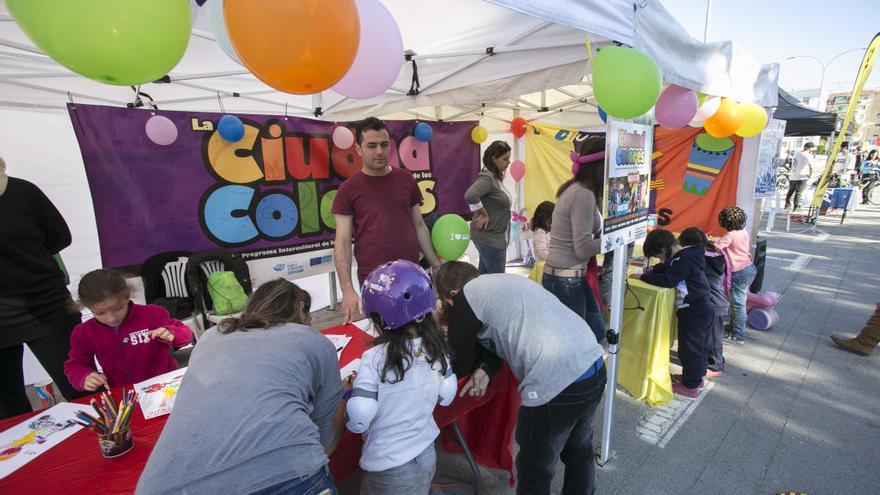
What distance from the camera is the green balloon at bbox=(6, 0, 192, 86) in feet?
3.13

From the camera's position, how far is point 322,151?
4.09 m

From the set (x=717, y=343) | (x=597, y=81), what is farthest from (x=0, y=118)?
(x=717, y=343)

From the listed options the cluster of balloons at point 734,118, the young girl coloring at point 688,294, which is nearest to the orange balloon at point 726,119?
the cluster of balloons at point 734,118

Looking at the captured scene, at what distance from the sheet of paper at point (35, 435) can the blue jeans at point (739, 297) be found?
4.50 meters

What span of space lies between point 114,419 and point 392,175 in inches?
67.1

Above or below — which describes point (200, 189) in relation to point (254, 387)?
above

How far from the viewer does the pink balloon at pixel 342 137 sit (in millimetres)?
3986

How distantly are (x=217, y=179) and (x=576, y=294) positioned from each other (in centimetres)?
327

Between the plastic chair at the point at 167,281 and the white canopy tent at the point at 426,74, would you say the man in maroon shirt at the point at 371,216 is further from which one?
the plastic chair at the point at 167,281

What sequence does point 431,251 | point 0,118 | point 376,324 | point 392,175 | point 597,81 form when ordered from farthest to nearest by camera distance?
point 0,118
point 431,251
point 392,175
point 597,81
point 376,324

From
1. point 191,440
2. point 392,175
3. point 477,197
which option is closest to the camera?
point 191,440

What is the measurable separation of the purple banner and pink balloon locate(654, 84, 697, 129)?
2.65m

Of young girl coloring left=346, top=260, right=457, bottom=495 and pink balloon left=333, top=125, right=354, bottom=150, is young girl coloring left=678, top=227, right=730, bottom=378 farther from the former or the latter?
pink balloon left=333, top=125, right=354, bottom=150

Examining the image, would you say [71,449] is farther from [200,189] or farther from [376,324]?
[200,189]
